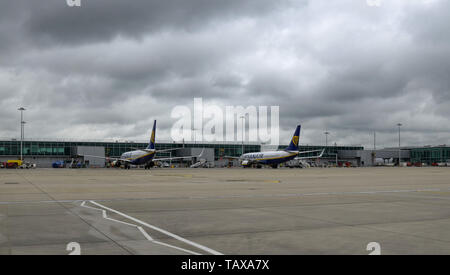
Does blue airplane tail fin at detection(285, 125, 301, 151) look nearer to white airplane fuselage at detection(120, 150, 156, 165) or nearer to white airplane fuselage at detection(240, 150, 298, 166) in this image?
white airplane fuselage at detection(240, 150, 298, 166)

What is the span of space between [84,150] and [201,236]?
135m

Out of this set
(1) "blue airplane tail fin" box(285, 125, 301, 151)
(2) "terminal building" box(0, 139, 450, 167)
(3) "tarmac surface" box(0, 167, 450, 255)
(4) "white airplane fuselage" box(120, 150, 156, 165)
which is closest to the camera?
(3) "tarmac surface" box(0, 167, 450, 255)

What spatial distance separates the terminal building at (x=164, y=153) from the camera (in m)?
143

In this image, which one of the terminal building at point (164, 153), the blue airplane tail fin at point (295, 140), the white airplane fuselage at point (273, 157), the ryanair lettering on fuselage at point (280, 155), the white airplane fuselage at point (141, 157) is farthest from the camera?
the terminal building at point (164, 153)

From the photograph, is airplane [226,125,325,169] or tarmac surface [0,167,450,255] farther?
airplane [226,125,325,169]

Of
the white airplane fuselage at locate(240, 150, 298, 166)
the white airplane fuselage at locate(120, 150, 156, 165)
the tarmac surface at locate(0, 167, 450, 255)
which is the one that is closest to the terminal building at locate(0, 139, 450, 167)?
the white airplane fuselage at locate(240, 150, 298, 166)

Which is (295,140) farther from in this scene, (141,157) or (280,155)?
(141,157)

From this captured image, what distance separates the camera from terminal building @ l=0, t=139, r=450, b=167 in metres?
143

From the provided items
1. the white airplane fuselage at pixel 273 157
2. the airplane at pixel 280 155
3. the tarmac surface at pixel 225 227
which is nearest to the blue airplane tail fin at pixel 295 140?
the airplane at pixel 280 155

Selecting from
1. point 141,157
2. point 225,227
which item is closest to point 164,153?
point 141,157

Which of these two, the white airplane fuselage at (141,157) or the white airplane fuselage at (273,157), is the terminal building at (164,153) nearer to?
the white airplane fuselage at (273,157)

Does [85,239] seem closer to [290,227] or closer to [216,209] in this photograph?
[290,227]
